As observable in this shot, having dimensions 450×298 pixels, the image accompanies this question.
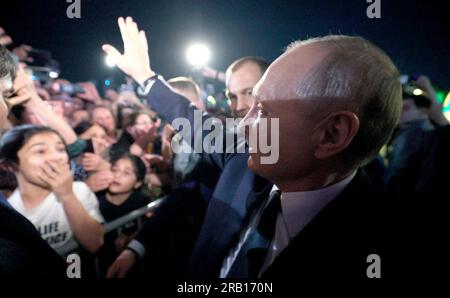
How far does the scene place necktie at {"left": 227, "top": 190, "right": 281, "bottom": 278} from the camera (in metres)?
0.77

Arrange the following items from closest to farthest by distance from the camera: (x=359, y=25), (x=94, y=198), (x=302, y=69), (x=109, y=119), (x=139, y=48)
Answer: (x=302, y=69) → (x=359, y=25) → (x=139, y=48) → (x=94, y=198) → (x=109, y=119)

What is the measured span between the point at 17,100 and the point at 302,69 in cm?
114

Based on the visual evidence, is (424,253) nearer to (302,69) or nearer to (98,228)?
(302,69)

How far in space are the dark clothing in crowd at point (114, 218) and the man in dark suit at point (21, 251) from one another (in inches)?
27.3

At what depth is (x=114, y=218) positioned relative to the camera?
1516 millimetres

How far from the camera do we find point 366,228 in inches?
27.8

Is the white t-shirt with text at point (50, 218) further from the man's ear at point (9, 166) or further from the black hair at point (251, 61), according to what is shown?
the black hair at point (251, 61)

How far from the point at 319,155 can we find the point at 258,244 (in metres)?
0.25

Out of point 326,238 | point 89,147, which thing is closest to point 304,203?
point 326,238

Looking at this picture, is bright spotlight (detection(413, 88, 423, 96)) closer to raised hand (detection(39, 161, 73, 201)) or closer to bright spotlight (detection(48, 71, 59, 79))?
raised hand (detection(39, 161, 73, 201))

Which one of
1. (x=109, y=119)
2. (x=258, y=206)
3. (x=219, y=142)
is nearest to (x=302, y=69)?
(x=258, y=206)

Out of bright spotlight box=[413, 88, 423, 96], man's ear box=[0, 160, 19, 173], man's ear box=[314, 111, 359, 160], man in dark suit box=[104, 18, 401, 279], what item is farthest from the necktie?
bright spotlight box=[413, 88, 423, 96]

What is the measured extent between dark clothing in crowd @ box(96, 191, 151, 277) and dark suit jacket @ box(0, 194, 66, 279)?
2.30 ft

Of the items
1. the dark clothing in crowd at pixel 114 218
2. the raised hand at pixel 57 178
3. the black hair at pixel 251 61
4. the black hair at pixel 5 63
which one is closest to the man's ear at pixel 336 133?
the black hair at pixel 251 61
